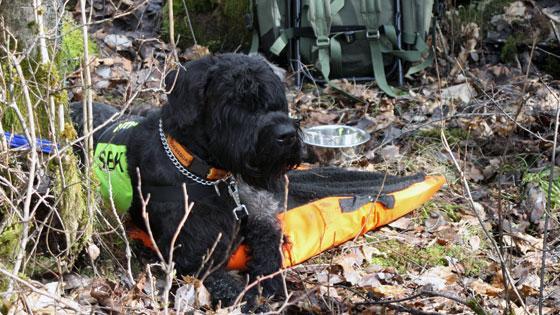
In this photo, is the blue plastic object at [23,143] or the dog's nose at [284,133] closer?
the blue plastic object at [23,143]

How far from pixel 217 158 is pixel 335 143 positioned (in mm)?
1751

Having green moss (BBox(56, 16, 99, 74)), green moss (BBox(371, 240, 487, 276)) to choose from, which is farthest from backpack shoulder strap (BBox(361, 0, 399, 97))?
green moss (BBox(371, 240, 487, 276))

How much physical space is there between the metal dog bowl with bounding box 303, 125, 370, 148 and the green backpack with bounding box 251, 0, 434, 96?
1.13 m

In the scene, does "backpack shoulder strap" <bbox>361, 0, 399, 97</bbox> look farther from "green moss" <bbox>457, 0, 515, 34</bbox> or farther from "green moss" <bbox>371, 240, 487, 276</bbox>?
"green moss" <bbox>371, 240, 487, 276</bbox>

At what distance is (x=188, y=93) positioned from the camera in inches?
146

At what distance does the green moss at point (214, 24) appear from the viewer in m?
7.31

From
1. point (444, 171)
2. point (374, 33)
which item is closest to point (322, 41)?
point (374, 33)

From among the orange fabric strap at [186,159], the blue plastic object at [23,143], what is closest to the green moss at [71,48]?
the blue plastic object at [23,143]

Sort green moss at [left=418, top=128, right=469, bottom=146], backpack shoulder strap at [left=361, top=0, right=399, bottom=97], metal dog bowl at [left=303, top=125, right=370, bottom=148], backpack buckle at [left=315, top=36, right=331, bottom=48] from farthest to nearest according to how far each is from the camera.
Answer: backpack shoulder strap at [left=361, top=0, right=399, bottom=97] → backpack buckle at [left=315, top=36, right=331, bottom=48] → green moss at [left=418, top=128, right=469, bottom=146] → metal dog bowl at [left=303, top=125, right=370, bottom=148]

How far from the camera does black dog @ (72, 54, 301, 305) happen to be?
3645mm

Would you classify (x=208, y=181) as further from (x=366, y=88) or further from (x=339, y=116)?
(x=366, y=88)

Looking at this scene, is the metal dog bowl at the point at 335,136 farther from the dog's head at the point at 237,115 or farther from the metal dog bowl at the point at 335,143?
the dog's head at the point at 237,115

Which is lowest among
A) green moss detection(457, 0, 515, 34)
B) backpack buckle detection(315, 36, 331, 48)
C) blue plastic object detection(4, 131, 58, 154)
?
green moss detection(457, 0, 515, 34)

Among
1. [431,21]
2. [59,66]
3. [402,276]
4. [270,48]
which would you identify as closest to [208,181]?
[59,66]
